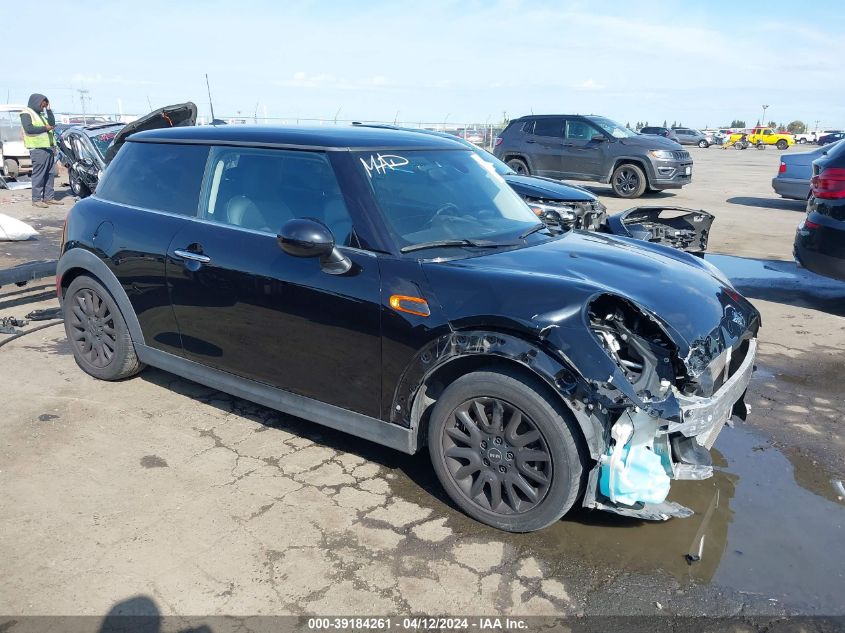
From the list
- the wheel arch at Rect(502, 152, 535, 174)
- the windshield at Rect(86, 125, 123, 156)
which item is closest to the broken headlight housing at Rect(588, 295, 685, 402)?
the windshield at Rect(86, 125, 123, 156)

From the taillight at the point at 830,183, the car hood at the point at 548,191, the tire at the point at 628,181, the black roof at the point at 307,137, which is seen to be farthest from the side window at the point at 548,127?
the black roof at the point at 307,137

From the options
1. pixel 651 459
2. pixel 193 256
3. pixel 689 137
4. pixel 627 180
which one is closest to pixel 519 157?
pixel 627 180

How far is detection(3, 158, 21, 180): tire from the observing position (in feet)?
58.2

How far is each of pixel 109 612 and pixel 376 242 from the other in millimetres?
1942

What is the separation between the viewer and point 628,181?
15.9m

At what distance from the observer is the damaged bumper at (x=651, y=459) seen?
2826 mm

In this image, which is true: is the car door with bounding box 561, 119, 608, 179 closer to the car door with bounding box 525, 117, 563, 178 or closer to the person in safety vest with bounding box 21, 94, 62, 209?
the car door with bounding box 525, 117, 563, 178

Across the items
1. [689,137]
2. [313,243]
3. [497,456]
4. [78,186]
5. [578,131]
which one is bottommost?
[689,137]

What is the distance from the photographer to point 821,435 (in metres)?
4.15

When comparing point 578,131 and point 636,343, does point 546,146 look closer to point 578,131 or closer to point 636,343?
point 578,131

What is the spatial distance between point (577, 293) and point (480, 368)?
549mm

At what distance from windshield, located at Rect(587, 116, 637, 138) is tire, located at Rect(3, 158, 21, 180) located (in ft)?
48.9

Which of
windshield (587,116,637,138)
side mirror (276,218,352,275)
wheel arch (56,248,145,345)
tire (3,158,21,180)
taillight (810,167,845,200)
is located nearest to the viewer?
side mirror (276,218,352,275)

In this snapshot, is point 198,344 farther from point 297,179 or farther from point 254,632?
point 254,632
